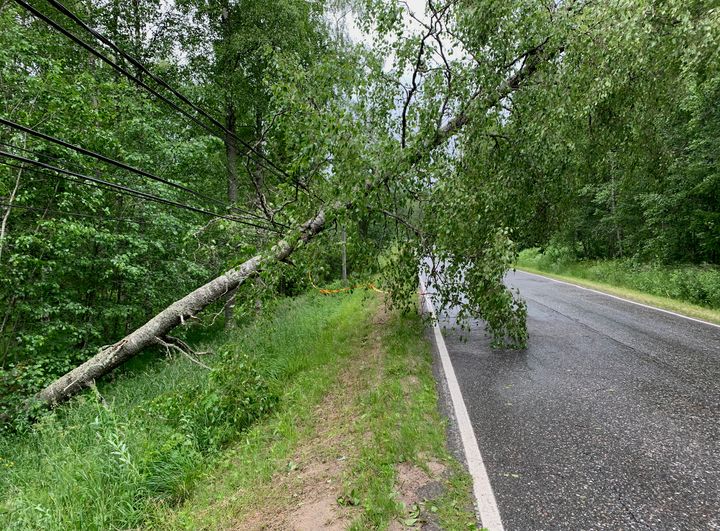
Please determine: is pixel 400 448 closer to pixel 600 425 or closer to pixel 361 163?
pixel 600 425

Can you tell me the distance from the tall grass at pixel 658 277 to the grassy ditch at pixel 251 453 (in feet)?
30.0

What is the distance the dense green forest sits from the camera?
4734 mm

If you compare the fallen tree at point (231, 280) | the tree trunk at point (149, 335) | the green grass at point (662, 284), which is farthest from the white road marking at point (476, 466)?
the green grass at point (662, 284)

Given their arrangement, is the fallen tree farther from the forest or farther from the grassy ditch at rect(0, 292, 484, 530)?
the grassy ditch at rect(0, 292, 484, 530)

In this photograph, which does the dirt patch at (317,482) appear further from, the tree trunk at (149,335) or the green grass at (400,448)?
the tree trunk at (149,335)

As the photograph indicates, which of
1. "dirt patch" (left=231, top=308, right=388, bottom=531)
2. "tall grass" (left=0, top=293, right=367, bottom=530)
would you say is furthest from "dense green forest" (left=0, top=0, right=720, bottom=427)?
"dirt patch" (left=231, top=308, right=388, bottom=531)

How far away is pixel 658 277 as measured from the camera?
12492 mm

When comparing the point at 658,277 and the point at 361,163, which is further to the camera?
the point at 658,277

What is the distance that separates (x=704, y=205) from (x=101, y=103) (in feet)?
57.9

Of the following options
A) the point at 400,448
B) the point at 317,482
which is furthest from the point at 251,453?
the point at 400,448

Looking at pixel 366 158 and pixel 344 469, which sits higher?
pixel 366 158

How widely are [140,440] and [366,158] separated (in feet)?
13.6

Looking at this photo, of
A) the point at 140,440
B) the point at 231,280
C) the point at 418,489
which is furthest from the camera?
the point at 231,280

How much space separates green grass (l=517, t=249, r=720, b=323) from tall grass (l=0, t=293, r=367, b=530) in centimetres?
853
